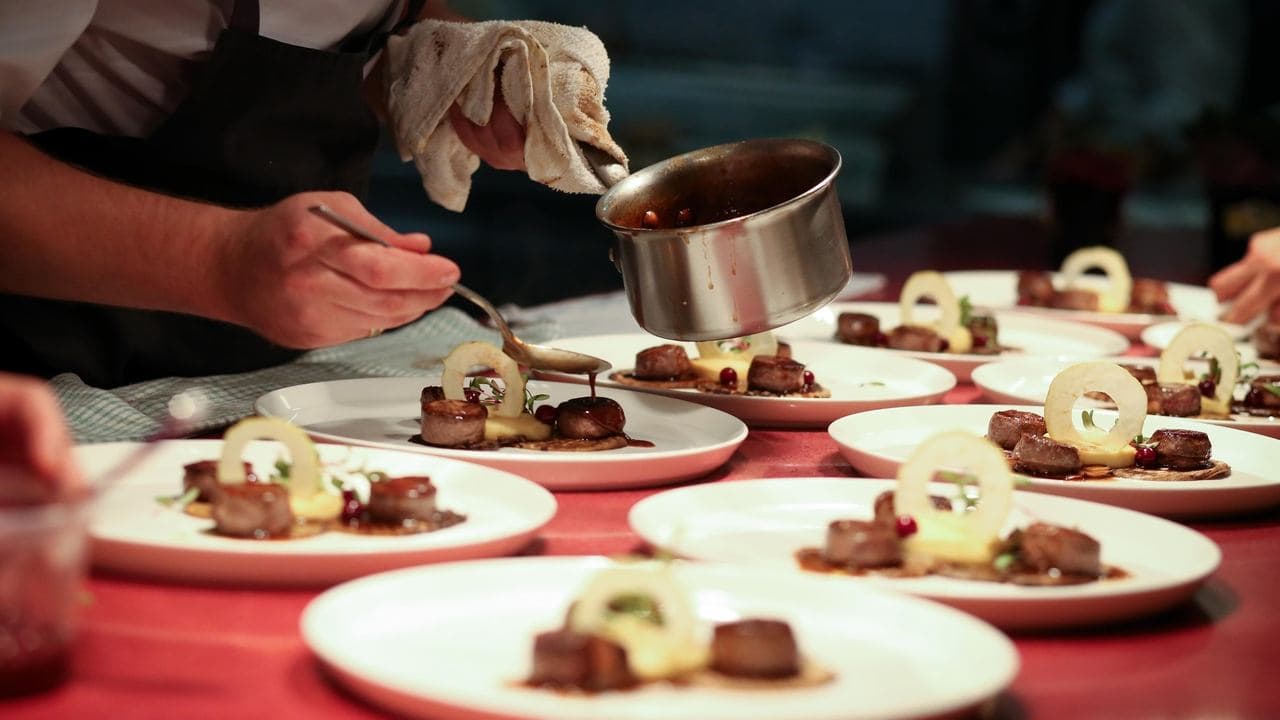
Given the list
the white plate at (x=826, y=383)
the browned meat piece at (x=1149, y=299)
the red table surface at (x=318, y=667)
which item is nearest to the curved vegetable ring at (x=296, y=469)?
the red table surface at (x=318, y=667)

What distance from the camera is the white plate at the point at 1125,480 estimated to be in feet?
6.73

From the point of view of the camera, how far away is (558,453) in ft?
7.22

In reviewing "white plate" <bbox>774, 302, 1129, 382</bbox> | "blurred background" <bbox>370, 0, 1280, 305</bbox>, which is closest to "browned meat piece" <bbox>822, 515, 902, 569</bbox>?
"white plate" <bbox>774, 302, 1129, 382</bbox>

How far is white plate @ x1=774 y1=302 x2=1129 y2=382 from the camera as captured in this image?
3482 mm

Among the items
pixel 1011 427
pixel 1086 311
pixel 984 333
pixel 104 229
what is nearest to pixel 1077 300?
pixel 1086 311

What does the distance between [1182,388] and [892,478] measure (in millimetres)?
837

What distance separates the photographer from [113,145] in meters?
2.65

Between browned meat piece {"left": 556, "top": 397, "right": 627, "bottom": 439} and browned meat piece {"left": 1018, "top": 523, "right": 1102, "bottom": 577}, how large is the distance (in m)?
0.82

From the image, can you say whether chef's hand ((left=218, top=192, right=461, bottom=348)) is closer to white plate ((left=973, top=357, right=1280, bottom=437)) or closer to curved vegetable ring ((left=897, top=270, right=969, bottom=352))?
white plate ((left=973, top=357, right=1280, bottom=437))

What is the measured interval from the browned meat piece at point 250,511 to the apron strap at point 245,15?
1226mm

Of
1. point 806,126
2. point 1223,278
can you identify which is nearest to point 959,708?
point 1223,278

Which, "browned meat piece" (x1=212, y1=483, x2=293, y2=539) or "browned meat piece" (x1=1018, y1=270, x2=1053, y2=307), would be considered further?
"browned meat piece" (x1=1018, y1=270, x2=1053, y2=307)

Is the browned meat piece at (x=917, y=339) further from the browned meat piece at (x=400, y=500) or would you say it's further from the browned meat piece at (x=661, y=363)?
the browned meat piece at (x=400, y=500)

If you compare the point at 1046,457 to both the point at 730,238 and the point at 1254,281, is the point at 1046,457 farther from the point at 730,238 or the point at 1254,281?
the point at 1254,281
